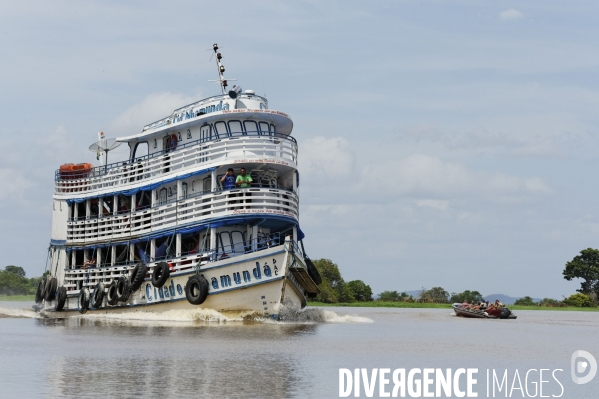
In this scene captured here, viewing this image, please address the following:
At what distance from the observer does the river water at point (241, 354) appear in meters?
18.7

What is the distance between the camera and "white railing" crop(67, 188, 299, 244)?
117 feet

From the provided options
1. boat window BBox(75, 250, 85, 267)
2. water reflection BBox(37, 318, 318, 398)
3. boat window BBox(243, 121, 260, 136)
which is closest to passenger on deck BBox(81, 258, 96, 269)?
boat window BBox(75, 250, 85, 267)

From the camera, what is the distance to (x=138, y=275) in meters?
37.7

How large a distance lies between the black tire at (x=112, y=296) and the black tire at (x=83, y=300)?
1590mm

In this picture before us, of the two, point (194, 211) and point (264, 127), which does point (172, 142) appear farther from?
point (194, 211)

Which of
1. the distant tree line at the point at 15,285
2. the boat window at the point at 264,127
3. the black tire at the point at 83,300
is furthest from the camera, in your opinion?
the distant tree line at the point at 15,285

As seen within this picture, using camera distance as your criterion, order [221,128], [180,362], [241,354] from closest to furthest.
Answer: [180,362]
[241,354]
[221,128]

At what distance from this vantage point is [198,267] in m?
35.4

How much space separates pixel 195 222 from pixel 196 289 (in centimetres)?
291

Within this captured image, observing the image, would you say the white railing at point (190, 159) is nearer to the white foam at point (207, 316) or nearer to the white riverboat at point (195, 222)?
the white riverboat at point (195, 222)

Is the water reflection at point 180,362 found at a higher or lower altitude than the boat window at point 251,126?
lower

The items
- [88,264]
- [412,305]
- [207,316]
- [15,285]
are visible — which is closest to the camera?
[207,316]

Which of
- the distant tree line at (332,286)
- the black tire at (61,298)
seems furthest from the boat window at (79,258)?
the distant tree line at (332,286)

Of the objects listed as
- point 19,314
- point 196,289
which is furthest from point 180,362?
point 19,314
